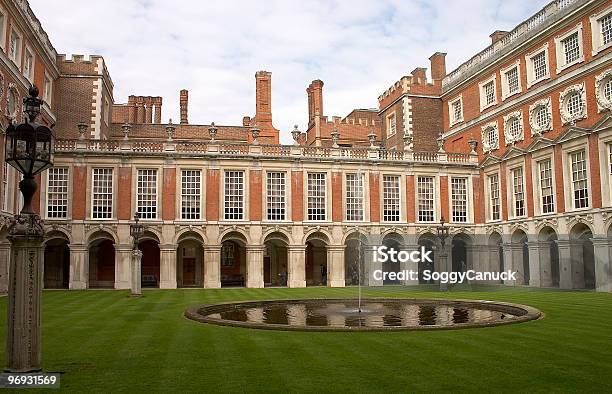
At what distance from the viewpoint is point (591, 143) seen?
99.9 feet

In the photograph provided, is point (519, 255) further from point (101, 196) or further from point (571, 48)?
point (101, 196)

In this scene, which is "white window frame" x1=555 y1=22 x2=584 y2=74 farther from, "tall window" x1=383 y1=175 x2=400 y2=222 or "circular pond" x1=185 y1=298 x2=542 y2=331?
"circular pond" x1=185 y1=298 x2=542 y2=331

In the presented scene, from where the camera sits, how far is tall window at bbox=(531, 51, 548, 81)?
34.6m

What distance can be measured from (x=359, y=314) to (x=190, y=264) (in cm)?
2773

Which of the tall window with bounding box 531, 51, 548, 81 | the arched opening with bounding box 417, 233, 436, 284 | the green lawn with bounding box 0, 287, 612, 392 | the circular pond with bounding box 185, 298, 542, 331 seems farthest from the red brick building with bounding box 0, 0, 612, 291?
the green lawn with bounding box 0, 287, 612, 392

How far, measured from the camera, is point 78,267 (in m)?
34.8

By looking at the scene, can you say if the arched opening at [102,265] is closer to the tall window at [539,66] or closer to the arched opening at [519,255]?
the arched opening at [519,255]

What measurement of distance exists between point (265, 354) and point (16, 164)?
5.62m

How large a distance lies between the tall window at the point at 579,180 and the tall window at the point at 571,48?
542 centimetres

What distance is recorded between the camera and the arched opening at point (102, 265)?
3903 centimetres

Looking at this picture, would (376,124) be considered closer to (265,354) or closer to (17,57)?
(17,57)

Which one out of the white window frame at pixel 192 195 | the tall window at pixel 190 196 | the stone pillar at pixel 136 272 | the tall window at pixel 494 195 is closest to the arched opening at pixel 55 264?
the white window frame at pixel 192 195

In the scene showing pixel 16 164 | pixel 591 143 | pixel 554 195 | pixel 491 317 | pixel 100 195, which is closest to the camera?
→ pixel 16 164

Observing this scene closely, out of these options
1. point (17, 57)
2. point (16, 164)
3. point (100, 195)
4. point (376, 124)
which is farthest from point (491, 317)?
point (376, 124)
